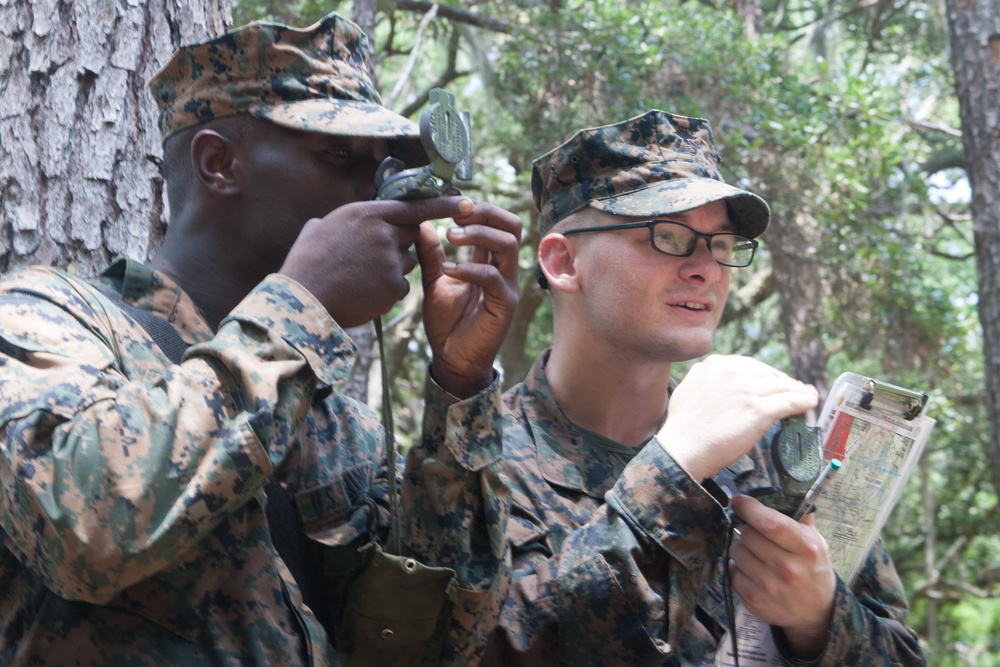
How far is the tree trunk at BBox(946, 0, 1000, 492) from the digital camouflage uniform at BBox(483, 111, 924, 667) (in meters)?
2.43

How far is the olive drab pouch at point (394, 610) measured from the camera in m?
2.01

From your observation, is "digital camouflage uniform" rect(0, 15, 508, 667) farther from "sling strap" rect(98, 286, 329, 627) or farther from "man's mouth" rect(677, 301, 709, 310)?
"man's mouth" rect(677, 301, 709, 310)

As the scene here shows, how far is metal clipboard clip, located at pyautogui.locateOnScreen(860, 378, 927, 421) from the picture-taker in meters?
2.18

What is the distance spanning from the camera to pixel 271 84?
214 centimetres

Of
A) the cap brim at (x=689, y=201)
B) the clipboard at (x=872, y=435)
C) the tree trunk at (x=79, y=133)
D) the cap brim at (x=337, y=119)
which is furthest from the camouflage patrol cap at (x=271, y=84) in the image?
the clipboard at (x=872, y=435)

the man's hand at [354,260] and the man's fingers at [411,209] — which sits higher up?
the man's fingers at [411,209]

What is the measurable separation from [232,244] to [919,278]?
23.0 ft

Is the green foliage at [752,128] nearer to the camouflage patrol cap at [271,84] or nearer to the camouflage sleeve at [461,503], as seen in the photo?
the camouflage patrol cap at [271,84]

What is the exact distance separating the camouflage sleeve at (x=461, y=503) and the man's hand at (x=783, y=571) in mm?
542

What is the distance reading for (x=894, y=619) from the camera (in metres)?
2.48

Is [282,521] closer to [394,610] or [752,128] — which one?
[394,610]

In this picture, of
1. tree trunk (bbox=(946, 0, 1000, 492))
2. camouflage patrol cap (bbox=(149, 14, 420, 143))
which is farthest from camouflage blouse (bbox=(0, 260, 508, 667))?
tree trunk (bbox=(946, 0, 1000, 492))

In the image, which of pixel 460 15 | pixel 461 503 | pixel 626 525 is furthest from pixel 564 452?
pixel 460 15

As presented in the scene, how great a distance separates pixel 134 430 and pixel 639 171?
64.5 inches
